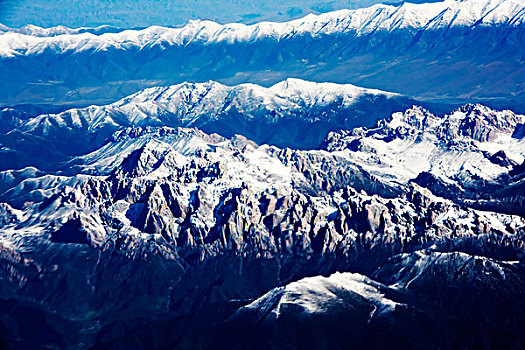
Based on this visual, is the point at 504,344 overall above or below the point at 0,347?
below

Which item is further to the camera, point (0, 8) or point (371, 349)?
point (371, 349)

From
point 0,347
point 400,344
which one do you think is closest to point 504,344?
point 400,344

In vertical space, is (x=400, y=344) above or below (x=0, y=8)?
below

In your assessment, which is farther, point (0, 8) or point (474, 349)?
point (474, 349)

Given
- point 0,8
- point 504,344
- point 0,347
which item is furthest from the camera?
point 504,344

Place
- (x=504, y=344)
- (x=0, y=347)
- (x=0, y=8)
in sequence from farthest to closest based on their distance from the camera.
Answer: (x=504, y=344) → (x=0, y=8) → (x=0, y=347)

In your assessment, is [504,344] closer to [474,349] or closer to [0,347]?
[474,349]

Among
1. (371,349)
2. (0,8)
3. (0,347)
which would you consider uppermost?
(0,8)

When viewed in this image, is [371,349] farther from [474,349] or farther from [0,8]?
[0,8]

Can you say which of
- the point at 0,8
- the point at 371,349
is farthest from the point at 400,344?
the point at 0,8
